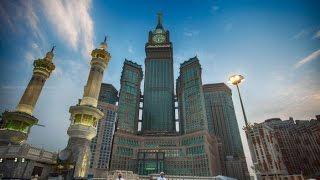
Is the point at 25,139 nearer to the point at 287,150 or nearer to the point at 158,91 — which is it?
the point at 158,91

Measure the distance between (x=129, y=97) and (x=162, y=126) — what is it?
116ft

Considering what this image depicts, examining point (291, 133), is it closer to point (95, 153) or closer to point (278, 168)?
point (278, 168)

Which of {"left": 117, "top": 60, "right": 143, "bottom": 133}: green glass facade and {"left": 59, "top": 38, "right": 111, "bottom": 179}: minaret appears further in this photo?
{"left": 117, "top": 60, "right": 143, "bottom": 133}: green glass facade

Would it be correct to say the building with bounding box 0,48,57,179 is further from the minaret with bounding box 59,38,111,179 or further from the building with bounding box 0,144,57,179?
the minaret with bounding box 59,38,111,179

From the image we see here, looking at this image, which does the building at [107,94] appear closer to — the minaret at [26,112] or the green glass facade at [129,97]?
the green glass facade at [129,97]

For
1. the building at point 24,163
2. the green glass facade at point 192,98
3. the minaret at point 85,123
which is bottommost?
the building at point 24,163

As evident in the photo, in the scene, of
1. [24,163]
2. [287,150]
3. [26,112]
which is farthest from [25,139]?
[287,150]

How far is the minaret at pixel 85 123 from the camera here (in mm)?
34750

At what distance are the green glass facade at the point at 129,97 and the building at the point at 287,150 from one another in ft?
266

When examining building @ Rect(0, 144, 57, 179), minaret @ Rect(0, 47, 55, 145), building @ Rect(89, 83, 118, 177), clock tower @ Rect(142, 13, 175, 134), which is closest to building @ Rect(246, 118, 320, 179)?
clock tower @ Rect(142, 13, 175, 134)

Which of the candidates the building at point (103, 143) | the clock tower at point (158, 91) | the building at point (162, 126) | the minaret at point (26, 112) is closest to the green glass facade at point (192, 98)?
the building at point (162, 126)

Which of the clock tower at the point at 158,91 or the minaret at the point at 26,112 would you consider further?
the clock tower at the point at 158,91

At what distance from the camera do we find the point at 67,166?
3412cm

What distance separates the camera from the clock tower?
164312 millimetres
